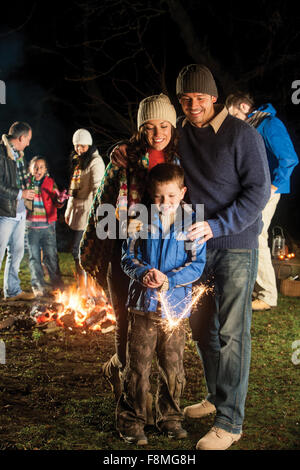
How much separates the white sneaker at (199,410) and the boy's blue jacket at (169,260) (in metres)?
→ 0.98

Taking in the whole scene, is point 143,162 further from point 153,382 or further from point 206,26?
point 206,26

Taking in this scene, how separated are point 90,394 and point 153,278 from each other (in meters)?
1.68

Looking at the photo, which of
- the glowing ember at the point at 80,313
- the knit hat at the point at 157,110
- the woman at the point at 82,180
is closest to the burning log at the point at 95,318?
the glowing ember at the point at 80,313

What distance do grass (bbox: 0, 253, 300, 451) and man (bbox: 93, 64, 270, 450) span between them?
16.5 inches

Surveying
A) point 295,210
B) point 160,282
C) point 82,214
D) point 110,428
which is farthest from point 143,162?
point 295,210

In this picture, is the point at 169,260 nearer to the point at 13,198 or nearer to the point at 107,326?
the point at 107,326

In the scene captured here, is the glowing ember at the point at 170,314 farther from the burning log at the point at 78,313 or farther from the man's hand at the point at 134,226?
the burning log at the point at 78,313

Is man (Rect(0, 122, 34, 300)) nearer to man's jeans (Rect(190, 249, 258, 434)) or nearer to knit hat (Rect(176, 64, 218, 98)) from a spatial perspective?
knit hat (Rect(176, 64, 218, 98))

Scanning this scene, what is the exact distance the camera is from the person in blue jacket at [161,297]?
3.50 m

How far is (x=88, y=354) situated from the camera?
5.70m

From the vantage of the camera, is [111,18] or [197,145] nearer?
[197,145]

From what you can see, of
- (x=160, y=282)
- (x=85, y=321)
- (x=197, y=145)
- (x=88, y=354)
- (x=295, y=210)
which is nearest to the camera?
(x=160, y=282)

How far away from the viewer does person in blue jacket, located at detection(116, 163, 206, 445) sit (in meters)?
3.50

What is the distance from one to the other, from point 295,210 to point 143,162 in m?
14.2
